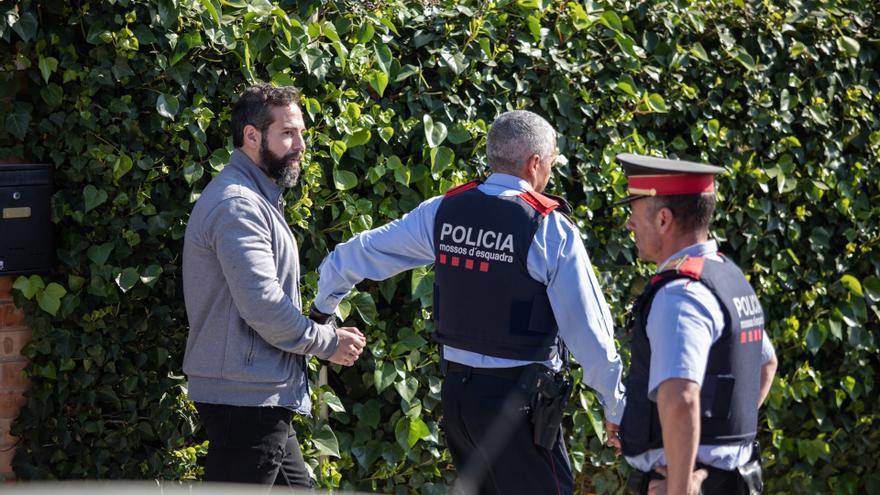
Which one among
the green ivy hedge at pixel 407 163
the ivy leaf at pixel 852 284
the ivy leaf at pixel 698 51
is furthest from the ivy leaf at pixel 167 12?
the ivy leaf at pixel 852 284

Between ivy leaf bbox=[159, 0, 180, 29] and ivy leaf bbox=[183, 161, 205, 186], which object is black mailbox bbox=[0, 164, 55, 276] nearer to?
ivy leaf bbox=[183, 161, 205, 186]

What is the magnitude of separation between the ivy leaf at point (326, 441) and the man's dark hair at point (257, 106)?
1.35 meters

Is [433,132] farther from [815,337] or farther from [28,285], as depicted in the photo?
[815,337]

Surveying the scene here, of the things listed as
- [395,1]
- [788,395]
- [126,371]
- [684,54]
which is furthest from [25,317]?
[788,395]

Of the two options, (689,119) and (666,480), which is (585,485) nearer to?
(689,119)

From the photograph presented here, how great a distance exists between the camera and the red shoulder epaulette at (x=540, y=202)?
13.1ft

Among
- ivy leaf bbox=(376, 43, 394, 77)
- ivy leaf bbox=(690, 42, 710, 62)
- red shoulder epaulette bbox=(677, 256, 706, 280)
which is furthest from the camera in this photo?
ivy leaf bbox=(690, 42, 710, 62)

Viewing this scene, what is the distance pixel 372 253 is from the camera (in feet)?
14.3

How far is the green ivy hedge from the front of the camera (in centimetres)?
433

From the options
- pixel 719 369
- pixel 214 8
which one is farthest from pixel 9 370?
pixel 719 369

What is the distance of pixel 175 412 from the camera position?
4461mm

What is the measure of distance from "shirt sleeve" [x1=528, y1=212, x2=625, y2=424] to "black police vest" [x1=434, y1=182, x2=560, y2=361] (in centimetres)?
5

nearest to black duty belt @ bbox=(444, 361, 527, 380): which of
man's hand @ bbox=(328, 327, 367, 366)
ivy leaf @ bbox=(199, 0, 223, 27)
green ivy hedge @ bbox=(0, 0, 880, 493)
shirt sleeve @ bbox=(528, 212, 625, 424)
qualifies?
shirt sleeve @ bbox=(528, 212, 625, 424)

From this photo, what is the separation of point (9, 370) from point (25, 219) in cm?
62
